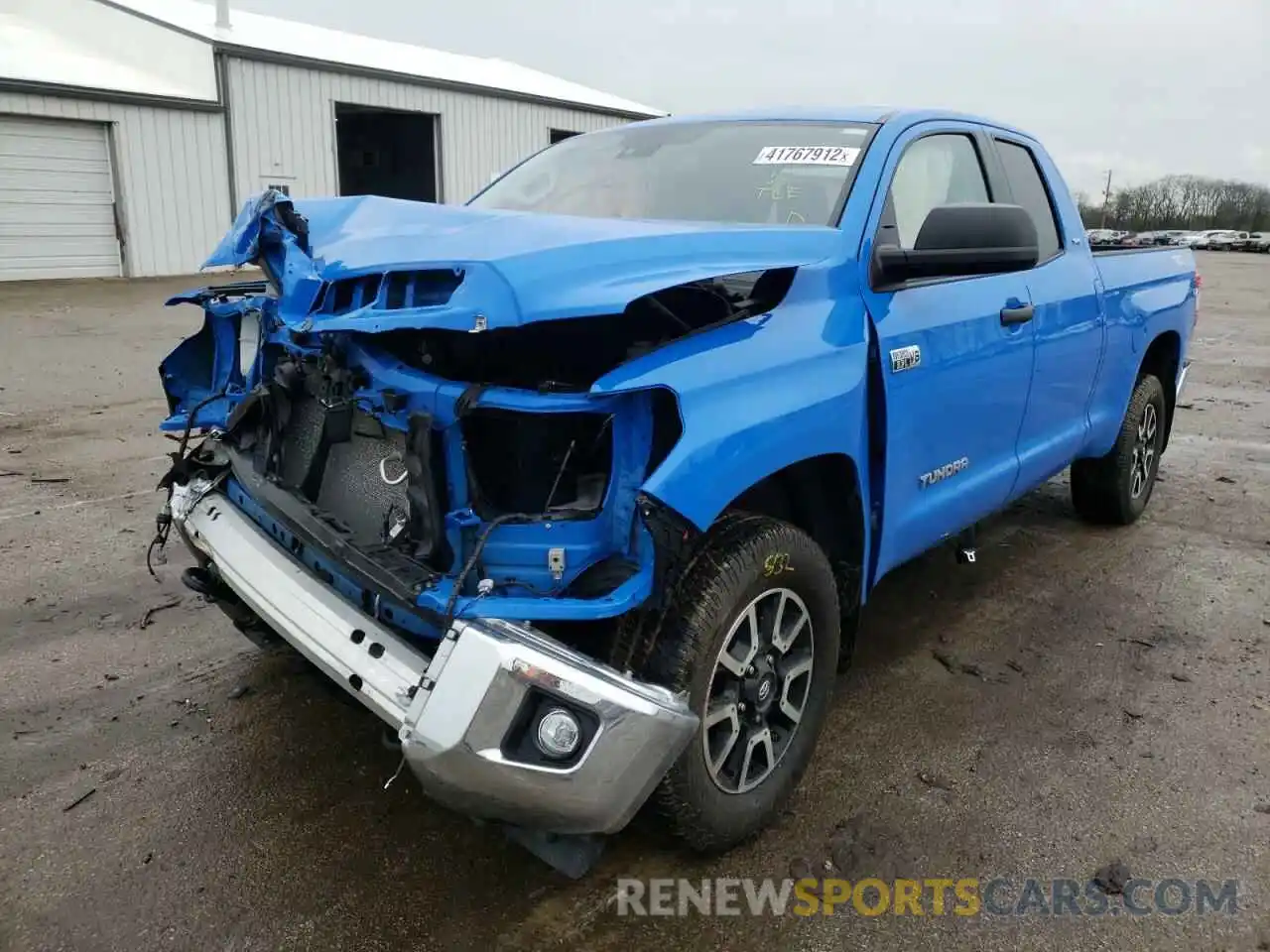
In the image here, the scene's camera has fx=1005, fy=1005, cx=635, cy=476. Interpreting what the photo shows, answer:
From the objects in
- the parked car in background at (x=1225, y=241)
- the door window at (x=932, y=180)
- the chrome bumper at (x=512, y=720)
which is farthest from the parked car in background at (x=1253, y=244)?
the chrome bumper at (x=512, y=720)

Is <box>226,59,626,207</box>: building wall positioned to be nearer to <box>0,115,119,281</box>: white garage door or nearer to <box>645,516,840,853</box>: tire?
<box>0,115,119,281</box>: white garage door

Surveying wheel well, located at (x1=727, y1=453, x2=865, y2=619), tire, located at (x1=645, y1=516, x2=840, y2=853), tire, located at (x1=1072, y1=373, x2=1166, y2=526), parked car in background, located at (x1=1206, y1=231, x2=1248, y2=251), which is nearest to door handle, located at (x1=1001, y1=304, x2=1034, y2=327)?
wheel well, located at (x1=727, y1=453, x2=865, y2=619)

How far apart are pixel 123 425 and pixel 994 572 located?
6126 mm

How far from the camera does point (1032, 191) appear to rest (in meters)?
4.43

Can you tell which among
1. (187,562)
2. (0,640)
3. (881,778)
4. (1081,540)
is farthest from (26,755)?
(1081,540)

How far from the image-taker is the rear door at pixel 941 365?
10.1ft

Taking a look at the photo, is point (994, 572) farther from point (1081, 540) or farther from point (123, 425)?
point (123, 425)

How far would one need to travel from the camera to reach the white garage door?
17047 millimetres

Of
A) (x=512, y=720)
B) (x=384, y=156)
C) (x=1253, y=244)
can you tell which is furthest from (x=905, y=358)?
(x=1253, y=244)

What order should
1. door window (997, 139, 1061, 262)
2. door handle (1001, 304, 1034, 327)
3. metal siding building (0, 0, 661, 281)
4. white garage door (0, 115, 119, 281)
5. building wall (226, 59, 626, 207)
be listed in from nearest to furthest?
door handle (1001, 304, 1034, 327) → door window (997, 139, 1061, 262) → white garage door (0, 115, 119, 281) → metal siding building (0, 0, 661, 281) → building wall (226, 59, 626, 207)

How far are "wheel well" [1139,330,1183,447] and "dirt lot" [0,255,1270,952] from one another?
1015mm

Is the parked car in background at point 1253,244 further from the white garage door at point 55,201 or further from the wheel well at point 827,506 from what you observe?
the wheel well at point 827,506

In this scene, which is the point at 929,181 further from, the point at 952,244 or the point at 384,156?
the point at 384,156

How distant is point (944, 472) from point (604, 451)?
1497 mm
